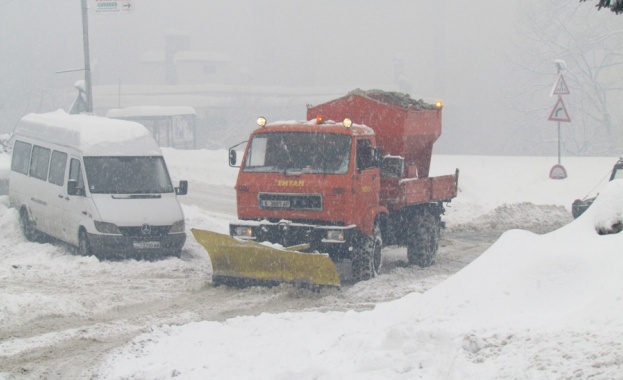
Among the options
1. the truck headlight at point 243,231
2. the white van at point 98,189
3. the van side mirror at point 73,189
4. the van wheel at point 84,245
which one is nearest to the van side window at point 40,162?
the white van at point 98,189

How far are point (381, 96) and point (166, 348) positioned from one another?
7.16 m

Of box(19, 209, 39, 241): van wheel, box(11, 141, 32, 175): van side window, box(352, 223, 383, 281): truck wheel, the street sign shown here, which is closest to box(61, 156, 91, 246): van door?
box(19, 209, 39, 241): van wheel

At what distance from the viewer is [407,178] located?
14102mm

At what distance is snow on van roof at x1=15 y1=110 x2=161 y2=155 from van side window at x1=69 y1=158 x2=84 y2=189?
0.24 m

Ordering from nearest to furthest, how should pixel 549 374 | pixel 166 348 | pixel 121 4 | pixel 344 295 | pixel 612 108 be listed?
pixel 549 374, pixel 166 348, pixel 344 295, pixel 121 4, pixel 612 108

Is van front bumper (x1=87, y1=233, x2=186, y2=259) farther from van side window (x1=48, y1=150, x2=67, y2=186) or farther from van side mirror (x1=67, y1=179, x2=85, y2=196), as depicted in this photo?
van side window (x1=48, y1=150, x2=67, y2=186)

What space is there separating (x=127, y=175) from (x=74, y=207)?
1.01 metres

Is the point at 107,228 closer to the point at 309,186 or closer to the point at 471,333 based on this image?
the point at 309,186

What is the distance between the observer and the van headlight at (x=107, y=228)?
44.7 feet

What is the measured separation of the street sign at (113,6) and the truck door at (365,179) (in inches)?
531

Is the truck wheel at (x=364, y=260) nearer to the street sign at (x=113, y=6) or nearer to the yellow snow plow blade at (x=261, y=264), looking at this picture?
the yellow snow plow blade at (x=261, y=264)

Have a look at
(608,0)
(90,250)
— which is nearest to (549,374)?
(608,0)

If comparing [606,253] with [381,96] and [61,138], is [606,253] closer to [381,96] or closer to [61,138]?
[381,96]

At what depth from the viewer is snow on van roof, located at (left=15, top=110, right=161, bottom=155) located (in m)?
14.8
